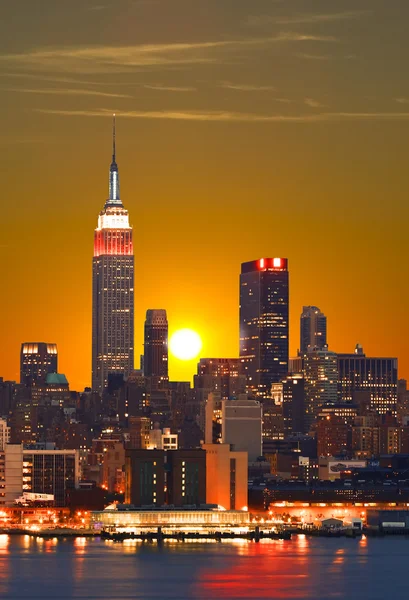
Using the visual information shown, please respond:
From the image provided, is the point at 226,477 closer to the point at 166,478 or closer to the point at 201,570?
the point at 166,478

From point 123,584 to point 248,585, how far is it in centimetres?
695

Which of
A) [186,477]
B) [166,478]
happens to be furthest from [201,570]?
[186,477]

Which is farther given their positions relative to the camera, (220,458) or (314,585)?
(220,458)

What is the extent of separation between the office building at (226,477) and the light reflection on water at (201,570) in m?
24.1

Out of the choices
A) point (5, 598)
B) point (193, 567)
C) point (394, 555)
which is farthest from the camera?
point (394, 555)

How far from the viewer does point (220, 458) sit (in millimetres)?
193250

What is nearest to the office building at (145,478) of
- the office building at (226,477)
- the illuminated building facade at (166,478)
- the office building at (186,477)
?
the illuminated building facade at (166,478)

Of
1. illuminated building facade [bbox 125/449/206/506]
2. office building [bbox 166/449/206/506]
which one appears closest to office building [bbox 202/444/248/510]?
office building [bbox 166/449/206/506]

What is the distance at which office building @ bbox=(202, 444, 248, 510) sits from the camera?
19100 cm

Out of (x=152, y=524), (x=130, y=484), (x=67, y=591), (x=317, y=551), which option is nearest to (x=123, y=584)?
(x=67, y=591)

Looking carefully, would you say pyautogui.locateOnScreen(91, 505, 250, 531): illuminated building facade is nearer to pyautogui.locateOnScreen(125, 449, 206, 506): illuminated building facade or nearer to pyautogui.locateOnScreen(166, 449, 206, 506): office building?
pyautogui.locateOnScreen(125, 449, 206, 506): illuminated building facade

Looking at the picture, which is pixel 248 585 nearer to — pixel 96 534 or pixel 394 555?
pixel 394 555

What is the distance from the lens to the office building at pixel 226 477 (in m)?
191

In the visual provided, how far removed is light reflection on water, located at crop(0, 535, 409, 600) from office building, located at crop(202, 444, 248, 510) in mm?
24139
